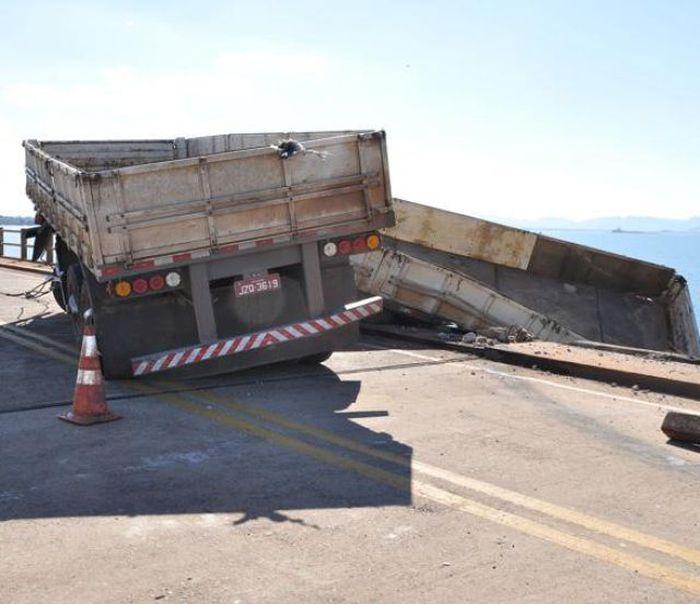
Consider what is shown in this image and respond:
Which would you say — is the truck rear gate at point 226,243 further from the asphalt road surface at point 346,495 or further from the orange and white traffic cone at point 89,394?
the orange and white traffic cone at point 89,394

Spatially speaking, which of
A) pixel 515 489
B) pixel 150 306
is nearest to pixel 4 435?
pixel 150 306

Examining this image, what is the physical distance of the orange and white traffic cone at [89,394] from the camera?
7.48 meters

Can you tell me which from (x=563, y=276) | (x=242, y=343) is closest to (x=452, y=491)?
(x=242, y=343)

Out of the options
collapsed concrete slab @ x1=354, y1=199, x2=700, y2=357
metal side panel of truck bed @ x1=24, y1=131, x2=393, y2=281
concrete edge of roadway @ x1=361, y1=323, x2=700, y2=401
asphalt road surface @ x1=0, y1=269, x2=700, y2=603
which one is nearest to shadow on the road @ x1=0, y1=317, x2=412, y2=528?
asphalt road surface @ x1=0, y1=269, x2=700, y2=603

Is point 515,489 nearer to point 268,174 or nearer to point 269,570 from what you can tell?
point 269,570

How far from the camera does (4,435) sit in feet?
23.1

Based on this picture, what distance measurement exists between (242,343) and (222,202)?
146 cm

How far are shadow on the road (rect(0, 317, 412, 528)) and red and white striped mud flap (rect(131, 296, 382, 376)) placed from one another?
0.33 metres

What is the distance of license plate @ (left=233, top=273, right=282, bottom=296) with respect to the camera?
29.8 ft

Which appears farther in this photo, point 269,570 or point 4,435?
point 4,435

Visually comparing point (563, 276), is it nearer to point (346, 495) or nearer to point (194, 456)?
point (194, 456)

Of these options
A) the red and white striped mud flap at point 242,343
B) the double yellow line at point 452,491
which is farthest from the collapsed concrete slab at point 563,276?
the double yellow line at point 452,491

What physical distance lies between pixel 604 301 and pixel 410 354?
7.25m

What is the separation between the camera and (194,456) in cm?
644
